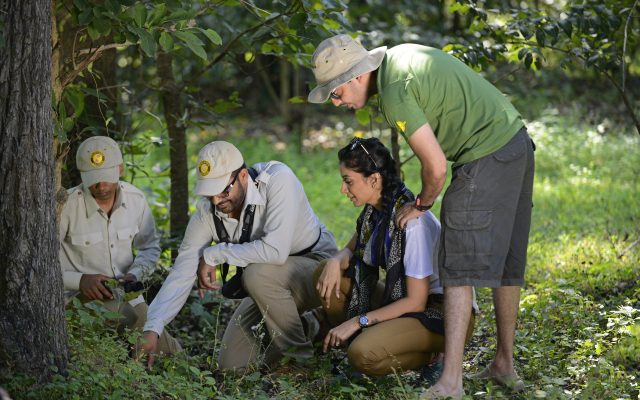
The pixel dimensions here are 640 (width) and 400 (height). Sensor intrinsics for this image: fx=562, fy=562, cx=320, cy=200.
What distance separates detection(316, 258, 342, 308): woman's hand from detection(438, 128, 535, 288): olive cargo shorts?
653 mm

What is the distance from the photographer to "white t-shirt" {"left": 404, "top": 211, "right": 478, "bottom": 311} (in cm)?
277

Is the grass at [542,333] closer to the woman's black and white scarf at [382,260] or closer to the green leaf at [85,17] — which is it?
the woman's black and white scarf at [382,260]

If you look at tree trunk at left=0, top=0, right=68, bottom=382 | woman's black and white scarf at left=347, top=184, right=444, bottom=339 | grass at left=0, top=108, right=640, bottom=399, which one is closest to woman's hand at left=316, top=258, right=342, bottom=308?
woman's black and white scarf at left=347, top=184, right=444, bottom=339

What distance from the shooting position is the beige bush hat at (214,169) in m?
3.12

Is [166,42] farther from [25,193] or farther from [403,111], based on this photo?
[403,111]

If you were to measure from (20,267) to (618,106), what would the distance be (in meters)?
11.0

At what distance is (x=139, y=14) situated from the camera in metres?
2.45

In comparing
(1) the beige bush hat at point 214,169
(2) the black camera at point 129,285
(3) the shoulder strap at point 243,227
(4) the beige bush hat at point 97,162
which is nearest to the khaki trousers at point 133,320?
(2) the black camera at point 129,285

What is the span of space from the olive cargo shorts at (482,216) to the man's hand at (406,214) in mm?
130

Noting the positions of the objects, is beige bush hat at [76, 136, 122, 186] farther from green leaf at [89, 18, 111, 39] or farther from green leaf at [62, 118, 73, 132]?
green leaf at [89, 18, 111, 39]

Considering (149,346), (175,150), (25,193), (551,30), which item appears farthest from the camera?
(175,150)

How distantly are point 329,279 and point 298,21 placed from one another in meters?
1.50

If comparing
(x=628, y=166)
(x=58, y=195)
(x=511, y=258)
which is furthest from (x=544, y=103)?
(x=58, y=195)

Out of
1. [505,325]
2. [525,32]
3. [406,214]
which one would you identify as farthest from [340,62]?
[525,32]
